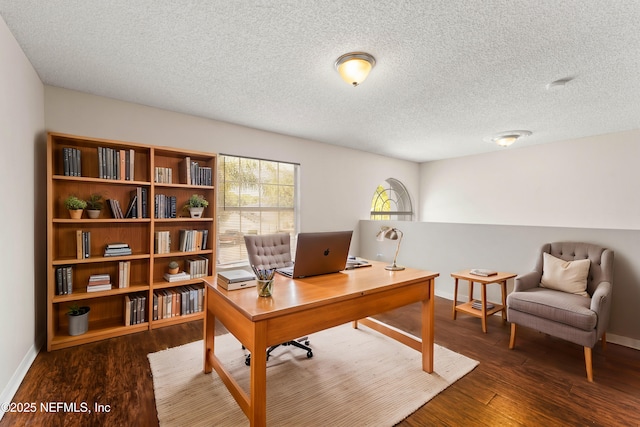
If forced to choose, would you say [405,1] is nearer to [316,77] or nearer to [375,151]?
[316,77]

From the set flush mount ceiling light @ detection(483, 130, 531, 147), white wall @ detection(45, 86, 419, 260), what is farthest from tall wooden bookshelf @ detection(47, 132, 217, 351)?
flush mount ceiling light @ detection(483, 130, 531, 147)

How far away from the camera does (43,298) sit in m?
2.64

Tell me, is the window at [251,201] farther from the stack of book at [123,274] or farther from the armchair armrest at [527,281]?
the armchair armrest at [527,281]

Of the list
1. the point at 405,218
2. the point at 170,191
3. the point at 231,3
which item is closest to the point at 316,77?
the point at 231,3

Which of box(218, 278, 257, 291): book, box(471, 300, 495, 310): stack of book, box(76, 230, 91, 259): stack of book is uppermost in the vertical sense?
box(76, 230, 91, 259): stack of book

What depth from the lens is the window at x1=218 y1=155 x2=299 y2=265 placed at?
3836 millimetres

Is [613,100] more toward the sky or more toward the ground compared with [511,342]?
more toward the sky

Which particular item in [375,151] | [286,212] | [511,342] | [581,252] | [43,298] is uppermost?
[375,151]

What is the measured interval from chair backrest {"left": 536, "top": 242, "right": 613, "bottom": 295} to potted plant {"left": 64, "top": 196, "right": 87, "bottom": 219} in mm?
4536

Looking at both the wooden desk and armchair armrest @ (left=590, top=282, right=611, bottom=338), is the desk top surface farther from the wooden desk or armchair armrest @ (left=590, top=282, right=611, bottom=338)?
armchair armrest @ (left=590, top=282, right=611, bottom=338)

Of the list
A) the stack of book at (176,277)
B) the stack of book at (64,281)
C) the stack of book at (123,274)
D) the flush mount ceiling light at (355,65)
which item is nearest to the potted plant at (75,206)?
the stack of book at (64,281)

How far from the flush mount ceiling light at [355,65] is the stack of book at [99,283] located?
2913 mm

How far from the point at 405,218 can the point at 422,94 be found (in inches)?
157

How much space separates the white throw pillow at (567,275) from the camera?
265 centimetres
